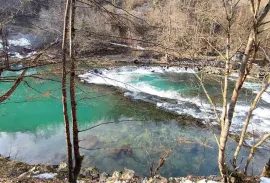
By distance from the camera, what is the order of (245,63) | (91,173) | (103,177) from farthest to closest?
(91,173) < (103,177) < (245,63)

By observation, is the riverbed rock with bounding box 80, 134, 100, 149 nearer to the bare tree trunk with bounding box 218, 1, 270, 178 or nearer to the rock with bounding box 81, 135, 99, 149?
the rock with bounding box 81, 135, 99, 149

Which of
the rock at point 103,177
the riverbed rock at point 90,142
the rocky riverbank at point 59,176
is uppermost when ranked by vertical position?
the rocky riverbank at point 59,176

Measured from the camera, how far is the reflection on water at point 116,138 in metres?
8.63

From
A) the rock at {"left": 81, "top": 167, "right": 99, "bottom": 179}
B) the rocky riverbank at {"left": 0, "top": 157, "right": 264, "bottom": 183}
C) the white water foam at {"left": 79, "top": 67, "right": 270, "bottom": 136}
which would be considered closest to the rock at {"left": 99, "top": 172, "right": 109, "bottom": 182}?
the rocky riverbank at {"left": 0, "top": 157, "right": 264, "bottom": 183}

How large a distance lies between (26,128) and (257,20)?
10152mm

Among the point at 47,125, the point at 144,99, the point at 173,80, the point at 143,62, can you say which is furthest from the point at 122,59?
the point at 47,125

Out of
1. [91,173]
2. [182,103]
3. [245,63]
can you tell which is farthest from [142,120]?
[182,103]

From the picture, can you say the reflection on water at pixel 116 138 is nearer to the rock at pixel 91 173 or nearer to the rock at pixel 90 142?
the rock at pixel 90 142

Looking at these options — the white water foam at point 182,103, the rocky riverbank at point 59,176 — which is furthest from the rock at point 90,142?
the white water foam at point 182,103

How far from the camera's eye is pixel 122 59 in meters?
23.2

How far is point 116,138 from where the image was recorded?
396 inches

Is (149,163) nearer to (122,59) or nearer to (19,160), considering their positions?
(19,160)

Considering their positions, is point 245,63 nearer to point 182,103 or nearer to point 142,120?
point 142,120

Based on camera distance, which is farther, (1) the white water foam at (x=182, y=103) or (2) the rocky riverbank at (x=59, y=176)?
(1) the white water foam at (x=182, y=103)
